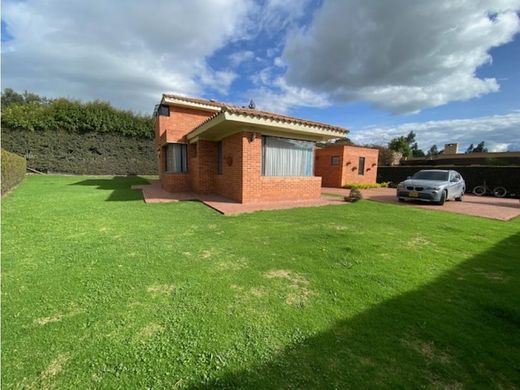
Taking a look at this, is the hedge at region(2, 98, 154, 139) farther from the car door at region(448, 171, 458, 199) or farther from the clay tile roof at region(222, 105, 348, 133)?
the car door at region(448, 171, 458, 199)

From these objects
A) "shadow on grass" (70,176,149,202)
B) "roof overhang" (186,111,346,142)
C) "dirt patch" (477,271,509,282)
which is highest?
"roof overhang" (186,111,346,142)

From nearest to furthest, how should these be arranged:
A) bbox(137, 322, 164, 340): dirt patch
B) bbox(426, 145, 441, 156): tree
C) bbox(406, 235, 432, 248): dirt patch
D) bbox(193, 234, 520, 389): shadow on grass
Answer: bbox(193, 234, 520, 389): shadow on grass
bbox(137, 322, 164, 340): dirt patch
bbox(406, 235, 432, 248): dirt patch
bbox(426, 145, 441, 156): tree

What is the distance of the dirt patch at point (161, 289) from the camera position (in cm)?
286

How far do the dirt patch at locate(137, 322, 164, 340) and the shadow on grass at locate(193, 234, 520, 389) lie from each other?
2.50 feet

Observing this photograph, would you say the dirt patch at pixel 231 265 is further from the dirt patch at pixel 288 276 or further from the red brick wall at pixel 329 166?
the red brick wall at pixel 329 166

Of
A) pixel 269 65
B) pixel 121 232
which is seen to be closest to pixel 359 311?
pixel 121 232

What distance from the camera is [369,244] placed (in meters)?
4.78

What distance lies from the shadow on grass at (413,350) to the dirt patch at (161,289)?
1.42 meters

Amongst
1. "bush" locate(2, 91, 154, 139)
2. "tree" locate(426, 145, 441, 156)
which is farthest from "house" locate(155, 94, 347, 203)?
Answer: "tree" locate(426, 145, 441, 156)

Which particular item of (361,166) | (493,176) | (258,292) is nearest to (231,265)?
(258,292)

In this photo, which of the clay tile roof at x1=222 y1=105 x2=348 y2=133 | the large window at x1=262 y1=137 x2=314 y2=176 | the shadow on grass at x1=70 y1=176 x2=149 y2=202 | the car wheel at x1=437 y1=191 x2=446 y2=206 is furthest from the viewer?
the car wheel at x1=437 y1=191 x2=446 y2=206

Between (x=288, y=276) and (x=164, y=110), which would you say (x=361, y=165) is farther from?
(x=288, y=276)

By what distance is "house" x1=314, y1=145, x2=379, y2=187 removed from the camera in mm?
18084

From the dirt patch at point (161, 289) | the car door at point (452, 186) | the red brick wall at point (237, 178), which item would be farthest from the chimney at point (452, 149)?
the dirt patch at point (161, 289)
